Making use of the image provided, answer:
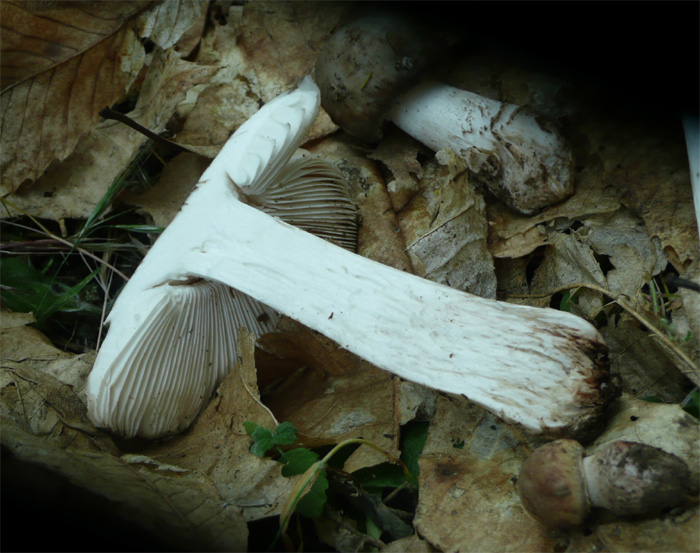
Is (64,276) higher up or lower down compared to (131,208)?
lower down

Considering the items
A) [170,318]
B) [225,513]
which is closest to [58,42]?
[170,318]

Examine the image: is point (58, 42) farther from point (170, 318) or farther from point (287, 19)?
point (170, 318)

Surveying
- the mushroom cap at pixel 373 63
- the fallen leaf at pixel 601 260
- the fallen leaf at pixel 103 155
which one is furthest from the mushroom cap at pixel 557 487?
the fallen leaf at pixel 103 155

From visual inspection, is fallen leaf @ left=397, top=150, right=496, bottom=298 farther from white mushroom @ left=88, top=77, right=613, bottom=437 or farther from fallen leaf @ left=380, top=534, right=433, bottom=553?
fallen leaf @ left=380, top=534, right=433, bottom=553

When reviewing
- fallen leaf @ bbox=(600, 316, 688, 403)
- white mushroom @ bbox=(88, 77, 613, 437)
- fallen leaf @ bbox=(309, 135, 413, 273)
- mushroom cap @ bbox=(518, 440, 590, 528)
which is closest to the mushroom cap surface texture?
white mushroom @ bbox=(88, 77, 613, 437)

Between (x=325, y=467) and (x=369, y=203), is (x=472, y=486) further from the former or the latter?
(x=369, y=203)

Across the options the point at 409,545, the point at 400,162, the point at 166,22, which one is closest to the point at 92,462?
the point at 409,545
